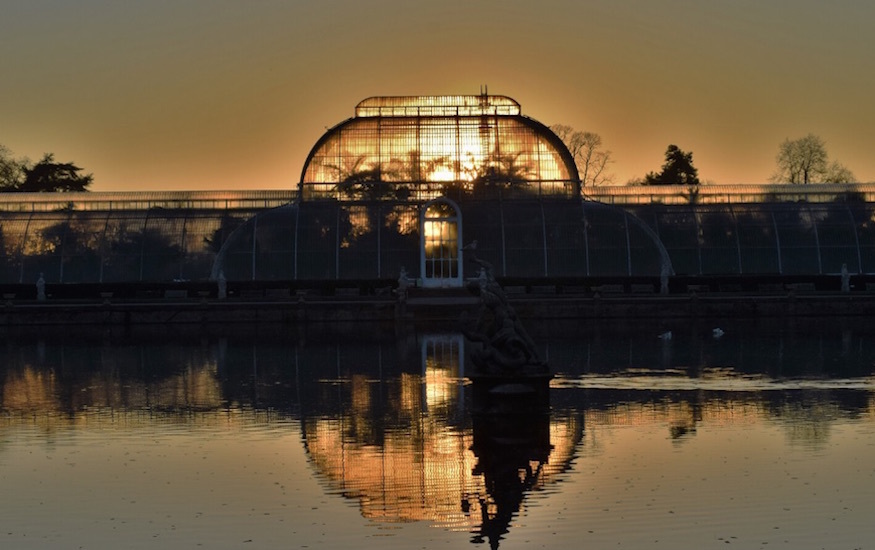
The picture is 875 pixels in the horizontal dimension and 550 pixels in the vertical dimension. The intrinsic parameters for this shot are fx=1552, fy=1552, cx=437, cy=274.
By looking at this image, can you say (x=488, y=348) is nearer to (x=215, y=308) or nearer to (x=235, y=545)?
(x=235, y=545)

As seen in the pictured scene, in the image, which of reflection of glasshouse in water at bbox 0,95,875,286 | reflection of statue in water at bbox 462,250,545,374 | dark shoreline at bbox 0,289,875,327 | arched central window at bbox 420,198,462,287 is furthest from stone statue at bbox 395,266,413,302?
reflection of statue in water at bbox 462,250,545,374

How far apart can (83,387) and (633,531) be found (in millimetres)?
23860

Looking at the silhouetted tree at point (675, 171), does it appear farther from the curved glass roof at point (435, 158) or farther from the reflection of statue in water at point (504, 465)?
the reflection of statue in water at point (504, 465)

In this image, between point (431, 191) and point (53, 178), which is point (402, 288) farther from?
point (53, 178)

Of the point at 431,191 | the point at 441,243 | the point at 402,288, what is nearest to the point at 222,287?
the point at 402,288

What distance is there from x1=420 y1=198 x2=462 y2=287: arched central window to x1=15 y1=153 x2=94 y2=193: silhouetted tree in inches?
1981

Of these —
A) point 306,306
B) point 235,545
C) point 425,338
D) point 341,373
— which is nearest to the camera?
point 235,545

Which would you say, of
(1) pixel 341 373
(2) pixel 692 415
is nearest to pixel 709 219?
(1) pixel 341 373

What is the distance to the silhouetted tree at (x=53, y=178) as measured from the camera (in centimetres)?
13125

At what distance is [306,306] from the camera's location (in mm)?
74562

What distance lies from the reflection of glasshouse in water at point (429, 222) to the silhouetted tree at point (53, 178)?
33.5 m

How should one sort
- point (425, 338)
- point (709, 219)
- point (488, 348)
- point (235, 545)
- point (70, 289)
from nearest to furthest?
1. point (235, 545)
2. point (488, 348)
3. point (425, 338)
4. point (70, 289)
5. point (709, 219)

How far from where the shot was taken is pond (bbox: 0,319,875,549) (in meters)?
21.0

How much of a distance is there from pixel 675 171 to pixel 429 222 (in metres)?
49.5
